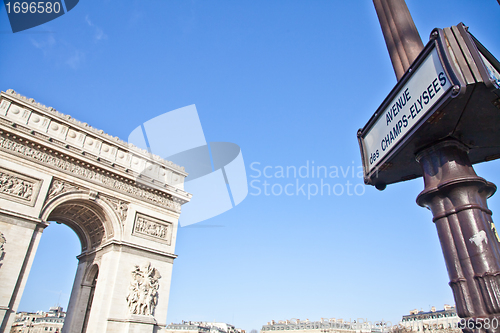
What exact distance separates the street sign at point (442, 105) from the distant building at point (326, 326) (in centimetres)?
6295

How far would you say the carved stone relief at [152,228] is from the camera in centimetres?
1612

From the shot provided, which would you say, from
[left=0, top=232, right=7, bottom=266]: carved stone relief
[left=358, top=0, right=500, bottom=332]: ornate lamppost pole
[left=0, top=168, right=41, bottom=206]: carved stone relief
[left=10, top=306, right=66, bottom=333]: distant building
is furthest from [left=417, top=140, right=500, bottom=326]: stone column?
[left=10, top=306, right=66, bottom=333]: distant building

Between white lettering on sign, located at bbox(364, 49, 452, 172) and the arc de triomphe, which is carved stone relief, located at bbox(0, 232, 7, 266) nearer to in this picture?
the arc de triomphe

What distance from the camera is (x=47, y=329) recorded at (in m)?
54.7

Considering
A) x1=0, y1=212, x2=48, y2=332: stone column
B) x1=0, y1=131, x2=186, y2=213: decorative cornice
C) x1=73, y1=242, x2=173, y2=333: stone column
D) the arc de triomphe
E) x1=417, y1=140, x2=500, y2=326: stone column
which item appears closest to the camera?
x1=417, y1=140, x2=500, y2=326: stone column

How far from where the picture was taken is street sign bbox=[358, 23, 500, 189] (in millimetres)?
2270

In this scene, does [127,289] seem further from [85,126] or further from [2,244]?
[85,126]

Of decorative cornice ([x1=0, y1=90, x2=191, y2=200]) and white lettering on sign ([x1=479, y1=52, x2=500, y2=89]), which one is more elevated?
decorative cornice ([x1=0, y1=90, x2=191, y2=200])

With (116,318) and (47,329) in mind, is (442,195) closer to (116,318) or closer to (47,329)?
(116,318)

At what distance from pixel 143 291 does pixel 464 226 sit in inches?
585

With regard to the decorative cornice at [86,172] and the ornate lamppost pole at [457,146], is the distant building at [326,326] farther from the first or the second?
the ornate lamppost pole at [457,146]

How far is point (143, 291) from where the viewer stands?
48.6 ft

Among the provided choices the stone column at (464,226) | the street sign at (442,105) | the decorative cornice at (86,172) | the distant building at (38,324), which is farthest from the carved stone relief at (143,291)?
the distant building at (38,324)

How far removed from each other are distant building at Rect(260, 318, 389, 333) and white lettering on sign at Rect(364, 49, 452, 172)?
62.8 metres
